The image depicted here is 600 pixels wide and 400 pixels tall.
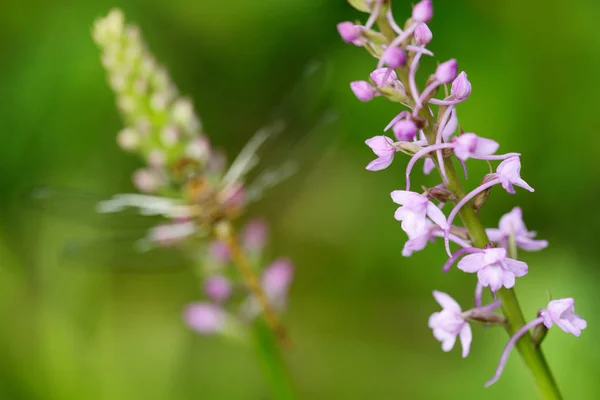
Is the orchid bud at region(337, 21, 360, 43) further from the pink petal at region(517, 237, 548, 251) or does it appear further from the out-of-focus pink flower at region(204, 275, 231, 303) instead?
the out-of-focus pink flower at region(204, 275, 231, 303)

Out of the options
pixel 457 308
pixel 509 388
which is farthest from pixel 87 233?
pixel 457 308

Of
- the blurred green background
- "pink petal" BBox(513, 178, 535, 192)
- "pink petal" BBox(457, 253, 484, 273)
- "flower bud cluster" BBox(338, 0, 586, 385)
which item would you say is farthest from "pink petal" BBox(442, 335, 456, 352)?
the blurred green background

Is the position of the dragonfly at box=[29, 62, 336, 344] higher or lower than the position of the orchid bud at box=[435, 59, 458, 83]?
higher

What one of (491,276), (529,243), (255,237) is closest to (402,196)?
(491,276)

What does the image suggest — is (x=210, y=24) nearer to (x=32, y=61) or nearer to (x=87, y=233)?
(x=32, y=61)

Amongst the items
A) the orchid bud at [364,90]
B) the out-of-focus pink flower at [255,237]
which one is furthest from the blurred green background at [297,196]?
the orchid bud at [364,90]

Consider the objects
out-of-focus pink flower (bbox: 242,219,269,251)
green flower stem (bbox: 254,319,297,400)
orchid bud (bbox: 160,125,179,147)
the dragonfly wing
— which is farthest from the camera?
the dragonfly wing

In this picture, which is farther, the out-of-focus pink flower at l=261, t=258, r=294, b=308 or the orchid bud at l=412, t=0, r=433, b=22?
the out-of-focus pink flower at l=261, t=258, r=294, b=308
